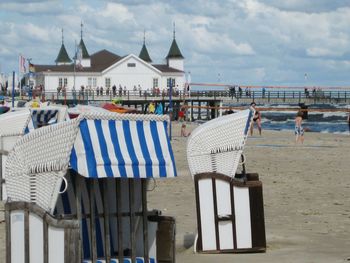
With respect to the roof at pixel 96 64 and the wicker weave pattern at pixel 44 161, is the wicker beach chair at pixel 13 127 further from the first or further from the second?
the roof at pixel 96 64

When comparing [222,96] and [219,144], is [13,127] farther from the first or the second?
[222,96]

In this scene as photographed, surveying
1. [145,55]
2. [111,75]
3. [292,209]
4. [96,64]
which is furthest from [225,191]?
[145,55]

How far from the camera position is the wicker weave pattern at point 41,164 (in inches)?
254

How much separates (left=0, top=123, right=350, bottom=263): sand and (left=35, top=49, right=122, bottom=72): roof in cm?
8219

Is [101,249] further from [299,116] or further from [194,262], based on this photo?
[299,116]

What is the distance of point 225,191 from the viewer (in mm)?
8953

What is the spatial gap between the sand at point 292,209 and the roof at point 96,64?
82186 millimetres

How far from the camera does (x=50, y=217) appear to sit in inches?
255

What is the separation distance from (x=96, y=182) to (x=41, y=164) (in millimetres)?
475

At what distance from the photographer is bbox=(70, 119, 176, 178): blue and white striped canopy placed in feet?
21.1

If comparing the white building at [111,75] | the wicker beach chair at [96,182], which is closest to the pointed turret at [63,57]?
the white building at [111,75]

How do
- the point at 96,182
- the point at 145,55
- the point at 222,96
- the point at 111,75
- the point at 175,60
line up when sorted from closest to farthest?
the point at 96,182 → the point at 222,96 → the point at 111,75 → the point at 175,60 → the point at 145,55

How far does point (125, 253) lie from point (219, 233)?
2.02m

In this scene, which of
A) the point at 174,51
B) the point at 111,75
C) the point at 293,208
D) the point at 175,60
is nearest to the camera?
the point at 293,208
